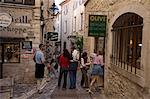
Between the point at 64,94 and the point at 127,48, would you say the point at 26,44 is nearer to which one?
the point at 64,94

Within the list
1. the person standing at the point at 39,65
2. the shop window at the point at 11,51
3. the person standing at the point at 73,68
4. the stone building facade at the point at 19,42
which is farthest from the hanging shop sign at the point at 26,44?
the person standing at the point at 39,65

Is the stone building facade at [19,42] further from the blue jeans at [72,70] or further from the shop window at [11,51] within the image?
the blue jeans at [72,70]

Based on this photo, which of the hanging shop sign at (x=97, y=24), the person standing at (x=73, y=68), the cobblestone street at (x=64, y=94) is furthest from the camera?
the person standing at (x=73, y=68)

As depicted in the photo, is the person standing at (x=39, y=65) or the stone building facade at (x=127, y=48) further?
the person standing at (x=39, y=65)

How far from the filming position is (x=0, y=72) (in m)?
18.2

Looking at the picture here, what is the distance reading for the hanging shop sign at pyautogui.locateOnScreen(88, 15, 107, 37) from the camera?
13.0 metres

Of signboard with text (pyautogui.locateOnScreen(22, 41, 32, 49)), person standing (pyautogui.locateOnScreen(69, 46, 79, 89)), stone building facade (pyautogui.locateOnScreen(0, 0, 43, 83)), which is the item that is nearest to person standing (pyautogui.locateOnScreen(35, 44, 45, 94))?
person standing (pyautogui.locateOnScreen(69, 46, 79, 89))

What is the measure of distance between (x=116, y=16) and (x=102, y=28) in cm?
153

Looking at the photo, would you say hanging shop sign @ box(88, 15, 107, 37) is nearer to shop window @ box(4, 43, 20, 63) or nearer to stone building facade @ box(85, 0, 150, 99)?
stone building facade @ box(85, 0, 150, 99)

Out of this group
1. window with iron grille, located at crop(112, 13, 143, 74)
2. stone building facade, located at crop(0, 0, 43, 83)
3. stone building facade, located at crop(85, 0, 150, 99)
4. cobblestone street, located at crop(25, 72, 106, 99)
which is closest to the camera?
stone building facade, located at crop(85, 0, 150, 99)

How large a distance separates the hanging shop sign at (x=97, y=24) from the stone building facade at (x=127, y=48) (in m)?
0.19

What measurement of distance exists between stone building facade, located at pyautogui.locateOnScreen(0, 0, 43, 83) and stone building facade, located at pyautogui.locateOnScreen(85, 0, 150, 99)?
20.2 ft

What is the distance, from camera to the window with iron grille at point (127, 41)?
9367 millimetres

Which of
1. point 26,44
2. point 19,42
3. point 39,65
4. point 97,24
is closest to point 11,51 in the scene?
point 19,42
